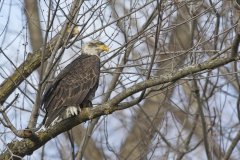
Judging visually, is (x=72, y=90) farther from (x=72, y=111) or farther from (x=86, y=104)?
(x=72, y=111)

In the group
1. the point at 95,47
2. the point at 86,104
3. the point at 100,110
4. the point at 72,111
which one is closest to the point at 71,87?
the point at 86,104

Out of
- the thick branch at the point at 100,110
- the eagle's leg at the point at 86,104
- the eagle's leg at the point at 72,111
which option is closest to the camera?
the thick branch at the point at 100,110

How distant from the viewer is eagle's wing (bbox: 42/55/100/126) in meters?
5.88

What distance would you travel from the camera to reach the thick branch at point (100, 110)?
191 inches

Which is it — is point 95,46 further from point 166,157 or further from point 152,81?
point 152,81

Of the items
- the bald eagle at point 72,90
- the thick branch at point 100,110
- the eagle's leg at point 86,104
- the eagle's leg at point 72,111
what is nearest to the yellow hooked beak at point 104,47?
the bald eagle at point 72,90

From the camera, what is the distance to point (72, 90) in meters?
6.15

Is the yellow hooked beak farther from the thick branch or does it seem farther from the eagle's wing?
the thick branch

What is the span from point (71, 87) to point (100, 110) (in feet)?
3.67

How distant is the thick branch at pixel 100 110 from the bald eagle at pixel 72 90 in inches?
7.3

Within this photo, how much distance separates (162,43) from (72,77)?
171cm

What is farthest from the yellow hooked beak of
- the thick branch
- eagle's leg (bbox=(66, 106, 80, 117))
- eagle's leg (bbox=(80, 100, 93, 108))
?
the thick branch

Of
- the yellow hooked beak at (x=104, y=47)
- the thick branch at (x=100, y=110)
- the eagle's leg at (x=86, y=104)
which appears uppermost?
the yellow hooked beak at (x=104, y=47)

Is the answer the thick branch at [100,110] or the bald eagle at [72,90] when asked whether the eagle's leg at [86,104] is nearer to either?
the bald eagle at [72,90]
